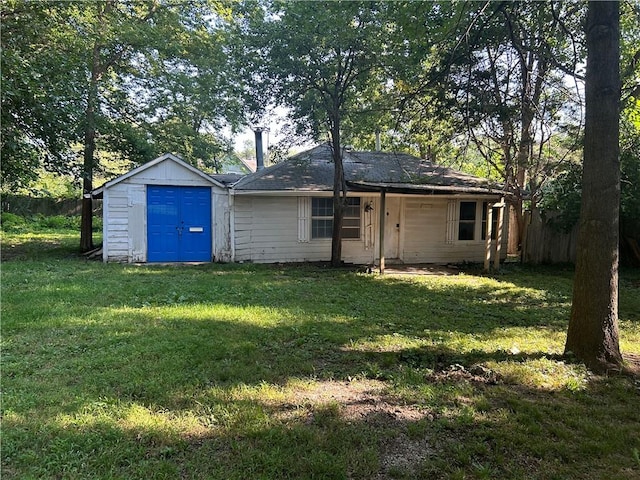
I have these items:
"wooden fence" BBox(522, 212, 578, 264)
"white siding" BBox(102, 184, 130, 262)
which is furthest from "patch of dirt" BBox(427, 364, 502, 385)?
"wooden fence" BBox(522, 212, 578, 264)

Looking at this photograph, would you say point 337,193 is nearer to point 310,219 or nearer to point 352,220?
point 310,219

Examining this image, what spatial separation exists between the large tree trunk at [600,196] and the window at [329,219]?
8.36 meters

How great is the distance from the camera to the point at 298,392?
3453 mm

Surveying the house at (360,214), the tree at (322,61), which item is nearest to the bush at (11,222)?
the house at (360,214)

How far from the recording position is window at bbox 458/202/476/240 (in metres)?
13.0

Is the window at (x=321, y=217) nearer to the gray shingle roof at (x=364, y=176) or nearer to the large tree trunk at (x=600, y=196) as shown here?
the gray shingle roof at (x=364, y=176)

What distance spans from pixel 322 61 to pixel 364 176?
3.74 m

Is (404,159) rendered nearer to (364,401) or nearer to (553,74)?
(553,74)

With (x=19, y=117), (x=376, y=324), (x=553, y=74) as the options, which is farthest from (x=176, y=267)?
(x=553, y=74)

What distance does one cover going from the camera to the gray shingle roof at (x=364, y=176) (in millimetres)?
11000

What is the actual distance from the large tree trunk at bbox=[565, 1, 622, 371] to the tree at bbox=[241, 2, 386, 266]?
19.8 feet

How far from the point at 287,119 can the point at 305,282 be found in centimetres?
446

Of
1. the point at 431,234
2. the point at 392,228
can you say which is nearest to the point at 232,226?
the point at 392,228

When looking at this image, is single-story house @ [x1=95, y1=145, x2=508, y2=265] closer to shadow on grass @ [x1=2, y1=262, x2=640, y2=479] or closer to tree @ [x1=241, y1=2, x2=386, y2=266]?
tree @ [x1=241, y1=2, x2=386, y2=266]
